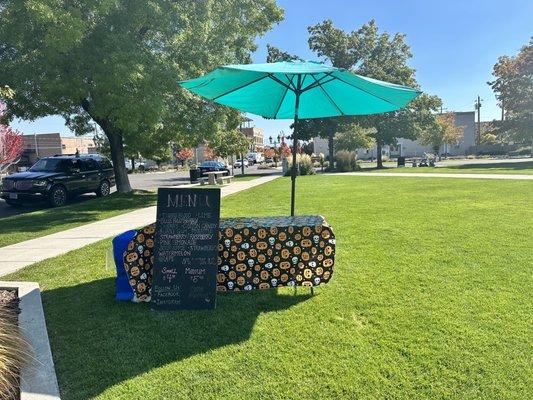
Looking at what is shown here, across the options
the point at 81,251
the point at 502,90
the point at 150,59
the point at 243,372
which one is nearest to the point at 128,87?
the point at 150,59

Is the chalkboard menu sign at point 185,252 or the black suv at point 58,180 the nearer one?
the chalkboard menu sign at point 185,252

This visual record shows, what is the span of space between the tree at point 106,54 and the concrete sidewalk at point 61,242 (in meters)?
3.25

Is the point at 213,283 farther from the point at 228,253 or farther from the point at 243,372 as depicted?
the point at 243,372

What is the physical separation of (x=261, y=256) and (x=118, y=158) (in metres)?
13.6

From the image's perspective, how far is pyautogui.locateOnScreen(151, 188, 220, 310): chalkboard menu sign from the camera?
13.3 ft

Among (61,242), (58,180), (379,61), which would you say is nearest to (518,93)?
(379,61)

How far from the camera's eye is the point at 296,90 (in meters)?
4.96

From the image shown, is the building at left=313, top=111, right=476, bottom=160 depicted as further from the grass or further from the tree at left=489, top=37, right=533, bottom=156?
the grass

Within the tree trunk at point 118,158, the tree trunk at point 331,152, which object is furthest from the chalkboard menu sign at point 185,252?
the tree trunk at point 331,152

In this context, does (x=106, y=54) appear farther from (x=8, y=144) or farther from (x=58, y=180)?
(x=8, y=144)

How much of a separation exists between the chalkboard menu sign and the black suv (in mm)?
11663

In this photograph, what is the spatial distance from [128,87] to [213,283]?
9205mm

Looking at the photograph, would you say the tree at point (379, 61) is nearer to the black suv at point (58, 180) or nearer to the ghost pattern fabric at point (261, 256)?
the black suv at point (58, 180)

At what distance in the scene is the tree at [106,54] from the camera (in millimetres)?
10391
